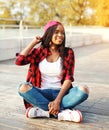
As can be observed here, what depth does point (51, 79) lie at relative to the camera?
12.3ft

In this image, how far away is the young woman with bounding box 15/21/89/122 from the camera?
3.55 metres

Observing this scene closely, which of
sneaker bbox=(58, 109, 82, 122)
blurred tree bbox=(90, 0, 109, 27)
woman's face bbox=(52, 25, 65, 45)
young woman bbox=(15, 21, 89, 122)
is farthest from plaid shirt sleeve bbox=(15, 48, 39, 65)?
blurred tree bbox=(90, 0, 109, 27)

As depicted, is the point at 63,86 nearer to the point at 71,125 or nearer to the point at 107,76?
the point at 71,125

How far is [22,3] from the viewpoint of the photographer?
3447 cm

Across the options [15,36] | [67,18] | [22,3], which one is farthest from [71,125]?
[22,3]

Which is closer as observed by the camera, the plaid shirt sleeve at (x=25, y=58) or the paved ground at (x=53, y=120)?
the paved ground at (x=53, y=120)

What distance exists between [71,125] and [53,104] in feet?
0.88

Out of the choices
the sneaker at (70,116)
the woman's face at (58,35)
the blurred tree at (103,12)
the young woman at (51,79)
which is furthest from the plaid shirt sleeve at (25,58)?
the blurred tree at (103,12)

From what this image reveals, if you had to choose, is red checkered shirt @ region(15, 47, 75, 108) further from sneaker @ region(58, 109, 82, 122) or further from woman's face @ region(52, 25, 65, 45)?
sneaker @ region(58, 109, 82, 122)

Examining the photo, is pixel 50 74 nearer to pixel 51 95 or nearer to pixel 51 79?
pixel 51 79

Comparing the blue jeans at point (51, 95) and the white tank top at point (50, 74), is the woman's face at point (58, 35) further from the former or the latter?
the blue jeans at point (51, 95)

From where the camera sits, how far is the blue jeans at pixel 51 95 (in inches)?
140

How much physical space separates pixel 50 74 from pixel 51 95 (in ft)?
0.73

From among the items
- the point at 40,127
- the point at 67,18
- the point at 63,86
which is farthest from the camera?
the point at 67,18
